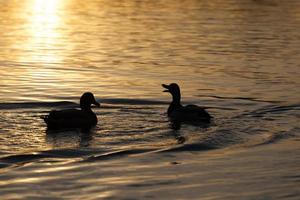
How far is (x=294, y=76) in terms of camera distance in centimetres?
2873

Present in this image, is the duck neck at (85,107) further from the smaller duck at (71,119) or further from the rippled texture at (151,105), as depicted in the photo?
the rippled texture at (151,105)

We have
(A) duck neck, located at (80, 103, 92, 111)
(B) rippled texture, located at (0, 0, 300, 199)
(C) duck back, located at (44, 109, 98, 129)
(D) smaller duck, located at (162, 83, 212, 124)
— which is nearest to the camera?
(B) rippled texture, located at (0, 0, 300, 199)

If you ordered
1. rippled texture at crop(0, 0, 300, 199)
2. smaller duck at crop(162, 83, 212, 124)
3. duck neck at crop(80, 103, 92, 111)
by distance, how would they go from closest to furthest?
rippled texture at crop(0, 0, 300, 199) → smaller duck at crop(162, 83, 212, 124) → duck neck at crop(80, 103, 92, 111)

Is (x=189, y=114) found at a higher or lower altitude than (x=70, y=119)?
lower

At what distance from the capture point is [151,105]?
23766 millimetres

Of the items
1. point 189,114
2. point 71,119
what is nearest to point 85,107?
point 71,119

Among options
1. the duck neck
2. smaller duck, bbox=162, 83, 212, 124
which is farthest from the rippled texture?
the duck neck

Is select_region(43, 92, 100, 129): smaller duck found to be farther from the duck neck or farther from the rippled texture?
the rippled texture

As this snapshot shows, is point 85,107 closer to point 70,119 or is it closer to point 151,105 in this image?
point 70,119

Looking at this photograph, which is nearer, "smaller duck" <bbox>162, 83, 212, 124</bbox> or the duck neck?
"smaller duck" <bbox>162, 83, 212, 124</bbox>

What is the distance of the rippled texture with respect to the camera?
52.3ft

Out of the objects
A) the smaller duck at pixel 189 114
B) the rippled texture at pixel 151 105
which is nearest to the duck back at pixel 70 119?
the rippled texture at pixel 151 105

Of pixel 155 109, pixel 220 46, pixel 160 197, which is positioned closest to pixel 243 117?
pixel 155 109

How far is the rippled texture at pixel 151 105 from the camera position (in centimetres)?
1593
